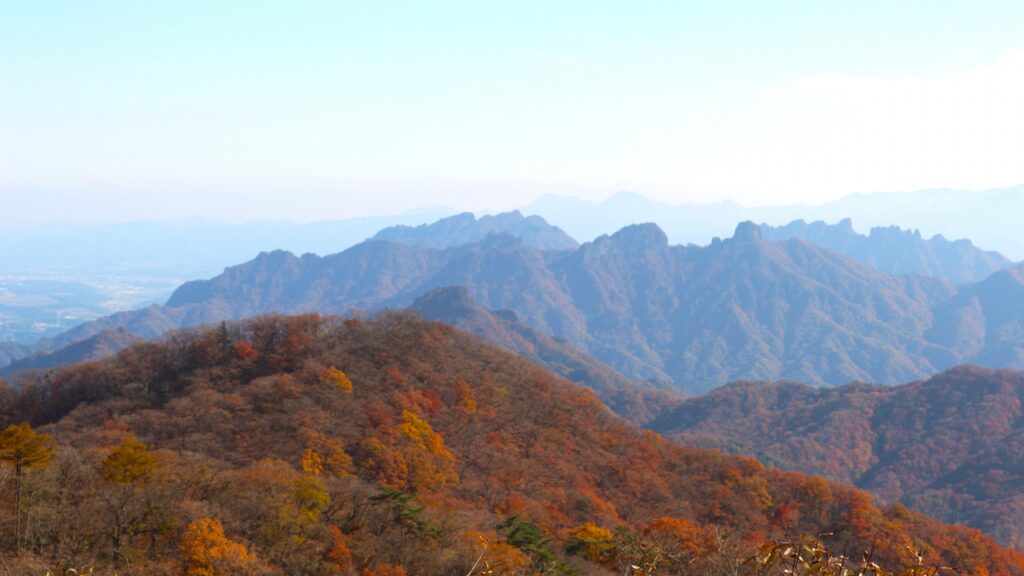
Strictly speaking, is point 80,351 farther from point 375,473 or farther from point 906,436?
point 906,436

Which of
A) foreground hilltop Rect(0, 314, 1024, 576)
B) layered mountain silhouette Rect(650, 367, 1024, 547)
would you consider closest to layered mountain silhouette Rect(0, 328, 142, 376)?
foreground hilltop Rect(0, 314, 1024, 576)

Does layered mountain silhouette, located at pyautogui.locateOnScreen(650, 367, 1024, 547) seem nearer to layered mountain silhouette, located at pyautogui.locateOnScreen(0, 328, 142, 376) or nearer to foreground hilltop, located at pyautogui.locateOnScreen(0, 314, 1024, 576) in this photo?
foreground hilltop, located at pyautogui.locateOnScreen(0, 314, 1024, 576)

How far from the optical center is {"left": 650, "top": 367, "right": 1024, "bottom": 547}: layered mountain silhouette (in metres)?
120

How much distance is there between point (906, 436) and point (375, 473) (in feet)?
460

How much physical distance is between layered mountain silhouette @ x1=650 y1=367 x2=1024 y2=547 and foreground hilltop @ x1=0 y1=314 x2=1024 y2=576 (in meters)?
62.3

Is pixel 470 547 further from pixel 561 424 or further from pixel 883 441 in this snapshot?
pixel 883 441

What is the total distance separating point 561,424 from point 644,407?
405ft

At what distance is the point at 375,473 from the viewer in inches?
2031

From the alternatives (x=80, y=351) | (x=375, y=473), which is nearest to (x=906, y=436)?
(x=375, y=473)

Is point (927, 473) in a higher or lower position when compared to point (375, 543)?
lower

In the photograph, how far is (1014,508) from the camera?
107m

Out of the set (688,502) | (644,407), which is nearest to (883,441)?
(644,407)

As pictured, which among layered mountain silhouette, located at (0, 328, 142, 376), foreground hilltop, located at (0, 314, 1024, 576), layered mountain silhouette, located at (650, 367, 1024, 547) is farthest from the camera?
layered mountain silhouette, located at (0, 328, 142, 376)

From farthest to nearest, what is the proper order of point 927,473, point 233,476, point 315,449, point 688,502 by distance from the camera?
1. point 927,473
2. point 688,502
3. point 315,449
4. point 233,476
